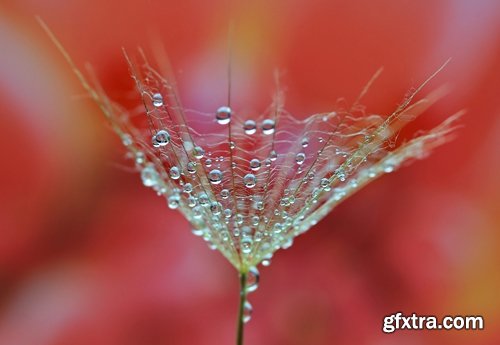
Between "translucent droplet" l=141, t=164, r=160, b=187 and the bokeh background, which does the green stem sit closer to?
"translucent droplet" l=141, t=164, r=160, b=187

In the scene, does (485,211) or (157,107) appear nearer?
(157,107)

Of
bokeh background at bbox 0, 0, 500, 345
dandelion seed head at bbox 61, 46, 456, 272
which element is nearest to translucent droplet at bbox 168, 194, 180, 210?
dandelion seed head at bbox 61, 46, 456, 272

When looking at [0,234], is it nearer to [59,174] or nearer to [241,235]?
[59,174]

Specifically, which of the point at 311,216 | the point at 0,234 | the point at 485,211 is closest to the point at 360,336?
the point at 485,211

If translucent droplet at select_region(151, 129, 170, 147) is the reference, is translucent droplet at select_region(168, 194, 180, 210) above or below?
below

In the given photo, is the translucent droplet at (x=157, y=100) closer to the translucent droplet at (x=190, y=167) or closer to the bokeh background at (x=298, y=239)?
the translucent droplet at (x=190, y=167)

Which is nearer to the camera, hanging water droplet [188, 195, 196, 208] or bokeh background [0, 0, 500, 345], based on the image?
hanging water droplet [188, 195, 196, 208]

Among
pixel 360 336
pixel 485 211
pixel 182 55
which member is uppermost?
pixel 182 55

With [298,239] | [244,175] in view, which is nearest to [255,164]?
[244,175]
